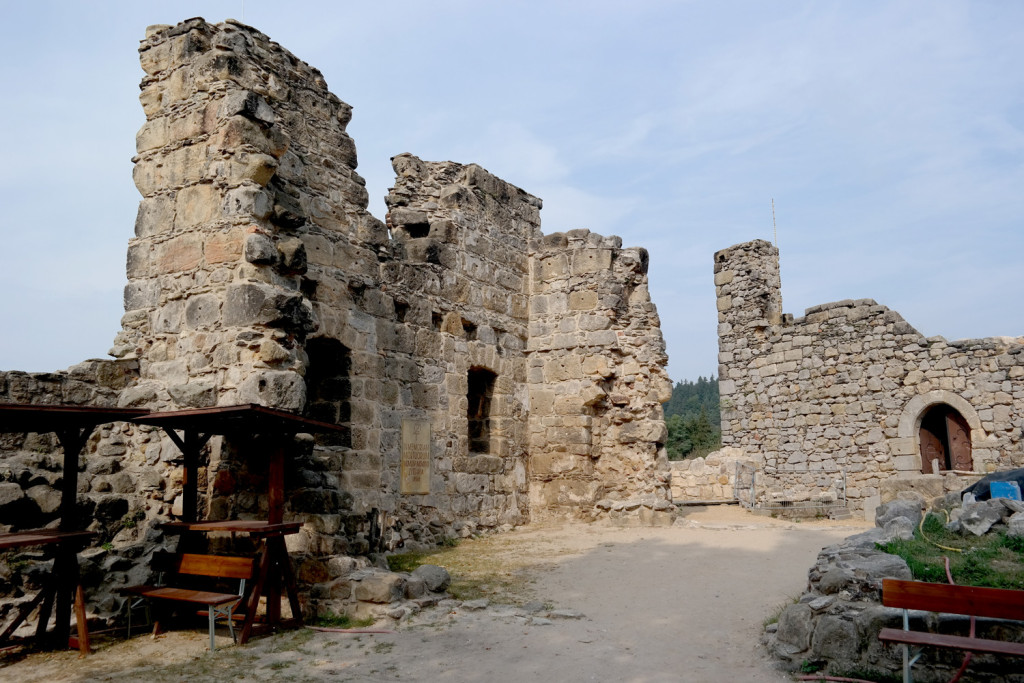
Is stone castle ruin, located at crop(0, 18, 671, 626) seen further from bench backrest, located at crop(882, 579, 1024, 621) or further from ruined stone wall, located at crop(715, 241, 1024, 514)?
ruined stone wall, located at crop(715, 241, 1024, 514)

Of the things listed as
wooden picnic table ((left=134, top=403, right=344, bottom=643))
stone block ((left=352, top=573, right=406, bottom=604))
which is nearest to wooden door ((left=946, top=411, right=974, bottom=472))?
stone block ((left=352, top=573, right=406, bottom=604))

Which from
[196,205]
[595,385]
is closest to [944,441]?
[595,385]

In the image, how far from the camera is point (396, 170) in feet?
38.3

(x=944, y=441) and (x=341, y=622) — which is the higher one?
(x=944, y=441)

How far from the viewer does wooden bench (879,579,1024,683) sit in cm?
406

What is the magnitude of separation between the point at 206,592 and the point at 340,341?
3922 millimetres

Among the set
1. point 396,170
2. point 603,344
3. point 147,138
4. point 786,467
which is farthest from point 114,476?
point 786,467

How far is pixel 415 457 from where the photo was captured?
33.5 feet

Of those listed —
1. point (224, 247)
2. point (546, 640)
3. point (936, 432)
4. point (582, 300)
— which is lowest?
point (546, 640)

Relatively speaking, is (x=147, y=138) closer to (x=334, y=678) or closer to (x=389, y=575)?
(x=389, y=575)

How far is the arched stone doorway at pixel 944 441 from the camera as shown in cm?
1625

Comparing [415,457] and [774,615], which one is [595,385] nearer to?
[415,457]

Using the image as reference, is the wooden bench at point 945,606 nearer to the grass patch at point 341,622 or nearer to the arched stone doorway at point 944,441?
the grass patch at point 341,622

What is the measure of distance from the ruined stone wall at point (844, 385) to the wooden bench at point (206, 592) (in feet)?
39.3
